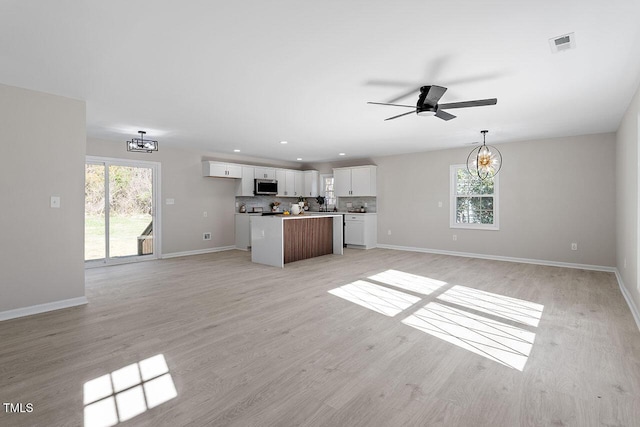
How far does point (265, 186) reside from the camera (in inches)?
331

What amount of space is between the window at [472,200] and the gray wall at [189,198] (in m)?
5.31

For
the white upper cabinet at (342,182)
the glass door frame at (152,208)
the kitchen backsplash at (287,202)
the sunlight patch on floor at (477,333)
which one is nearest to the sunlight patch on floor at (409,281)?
the sunlight patch on floor at (477,333)

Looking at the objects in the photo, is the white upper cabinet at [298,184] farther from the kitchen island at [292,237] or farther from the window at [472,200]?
the window at [472,200]

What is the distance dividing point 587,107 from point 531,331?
301 centimetres

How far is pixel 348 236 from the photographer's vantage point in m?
8.35

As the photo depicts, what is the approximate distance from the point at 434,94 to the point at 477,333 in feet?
7.67

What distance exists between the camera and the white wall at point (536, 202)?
18.1 ft

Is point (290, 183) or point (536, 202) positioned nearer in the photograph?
point (536, 202)

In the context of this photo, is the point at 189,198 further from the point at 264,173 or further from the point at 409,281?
the point at 409,281

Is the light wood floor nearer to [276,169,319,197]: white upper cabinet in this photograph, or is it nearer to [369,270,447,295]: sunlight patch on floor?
[369,270,447,295]: sunlight patch on floor

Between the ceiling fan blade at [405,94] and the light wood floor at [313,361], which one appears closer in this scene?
the light wood floor at [313,361]

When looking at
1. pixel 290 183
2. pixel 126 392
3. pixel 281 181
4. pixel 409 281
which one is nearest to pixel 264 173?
pixel 281 181

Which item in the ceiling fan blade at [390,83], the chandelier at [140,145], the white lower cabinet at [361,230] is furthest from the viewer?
the white lower cabinet at [361,230]

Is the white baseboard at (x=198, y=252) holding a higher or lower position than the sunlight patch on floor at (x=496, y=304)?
higher
